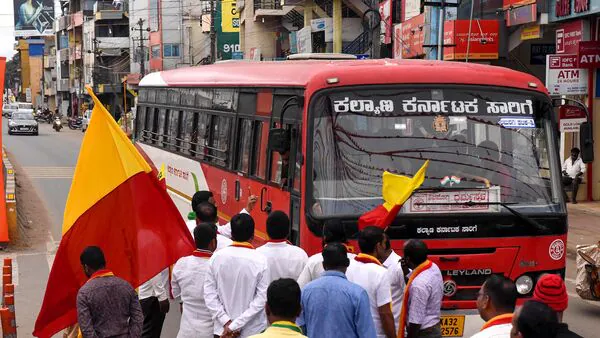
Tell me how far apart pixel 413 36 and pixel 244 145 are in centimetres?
2257

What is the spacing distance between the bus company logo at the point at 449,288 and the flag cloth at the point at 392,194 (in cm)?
85

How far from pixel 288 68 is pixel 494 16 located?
776 inches

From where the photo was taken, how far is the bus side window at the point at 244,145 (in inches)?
476

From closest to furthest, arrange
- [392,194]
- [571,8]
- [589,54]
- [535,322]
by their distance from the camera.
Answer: [535,322] < [392,194] < [589,54] < [571,8]

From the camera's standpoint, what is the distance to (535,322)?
4.44 metres

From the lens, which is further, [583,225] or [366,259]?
[583,225]

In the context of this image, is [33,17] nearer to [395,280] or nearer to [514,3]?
[514,3]

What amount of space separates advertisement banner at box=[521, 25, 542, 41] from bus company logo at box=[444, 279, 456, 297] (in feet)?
60.8

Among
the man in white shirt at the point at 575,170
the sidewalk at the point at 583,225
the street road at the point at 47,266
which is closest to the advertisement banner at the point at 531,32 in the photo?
the man in white shirt at the point at 575,170

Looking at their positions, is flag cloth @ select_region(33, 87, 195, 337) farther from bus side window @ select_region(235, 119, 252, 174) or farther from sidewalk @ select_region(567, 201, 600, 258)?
sidewalk @ select_region(567, 201, 600, 258)

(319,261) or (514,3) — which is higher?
(514,3)

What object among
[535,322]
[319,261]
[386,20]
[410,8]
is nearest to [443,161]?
[319,261]

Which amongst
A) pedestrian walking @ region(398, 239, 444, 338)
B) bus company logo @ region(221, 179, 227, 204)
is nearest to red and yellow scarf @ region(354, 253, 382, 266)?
pedestrian walking @ region(398, 239, 444, 338)

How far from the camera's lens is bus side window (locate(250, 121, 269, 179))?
11367 millimetres
